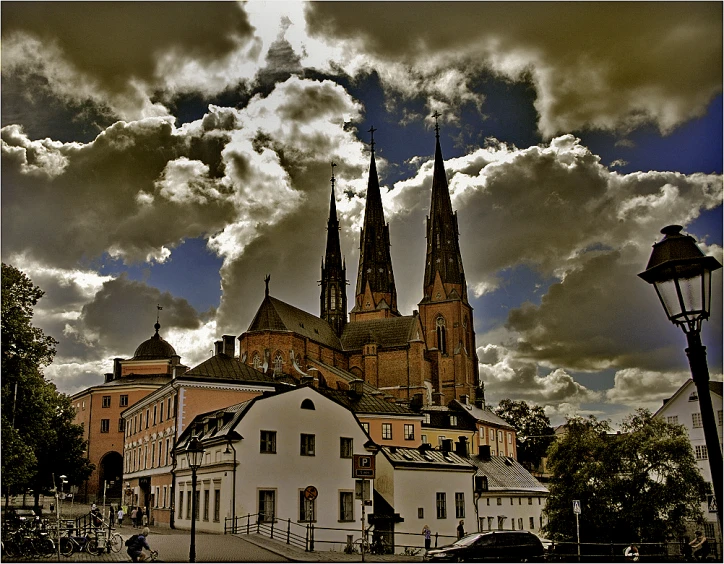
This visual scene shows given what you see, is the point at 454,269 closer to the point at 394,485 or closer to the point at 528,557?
the point at 394,485

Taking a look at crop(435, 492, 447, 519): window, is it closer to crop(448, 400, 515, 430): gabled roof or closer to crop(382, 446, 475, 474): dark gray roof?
crop(382, 446, 475, 474): dark gray roof

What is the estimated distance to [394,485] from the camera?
107ft

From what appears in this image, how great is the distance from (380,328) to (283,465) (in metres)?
56.2

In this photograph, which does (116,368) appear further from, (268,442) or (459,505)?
(268,442)

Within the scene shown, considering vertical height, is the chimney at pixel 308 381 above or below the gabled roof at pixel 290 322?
below

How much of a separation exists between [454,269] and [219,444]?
205ft

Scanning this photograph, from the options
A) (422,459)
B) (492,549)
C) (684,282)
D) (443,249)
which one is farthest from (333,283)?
(684,282)

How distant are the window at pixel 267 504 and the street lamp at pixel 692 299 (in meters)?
22.3

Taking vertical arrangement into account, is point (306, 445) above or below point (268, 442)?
below

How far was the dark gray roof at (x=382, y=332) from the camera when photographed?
261 ft

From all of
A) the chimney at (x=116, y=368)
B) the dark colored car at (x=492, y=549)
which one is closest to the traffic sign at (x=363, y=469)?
the dark colored car at (x=492, y=549)

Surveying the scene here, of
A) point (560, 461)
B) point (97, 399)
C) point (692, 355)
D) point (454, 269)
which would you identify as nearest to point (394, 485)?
point (560, 461)

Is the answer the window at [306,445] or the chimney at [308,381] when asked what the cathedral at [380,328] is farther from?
the window at [306,445]

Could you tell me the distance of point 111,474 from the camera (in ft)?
185
